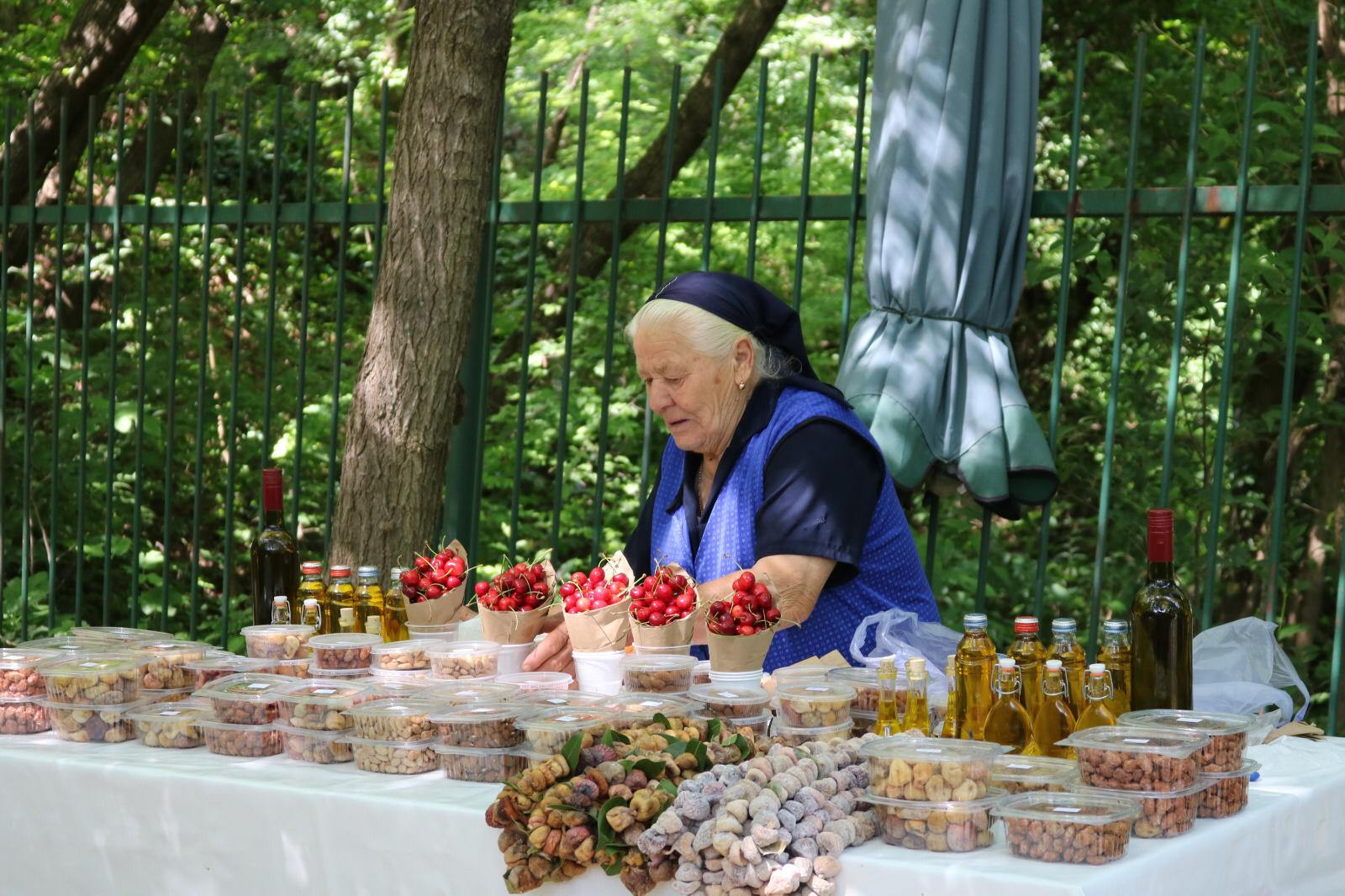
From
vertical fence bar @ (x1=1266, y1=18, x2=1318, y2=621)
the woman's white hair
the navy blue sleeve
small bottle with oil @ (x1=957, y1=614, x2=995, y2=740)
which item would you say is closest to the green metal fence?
vertical fence bar @ (x1=1266, y1=18, x2=1318, y2=621)

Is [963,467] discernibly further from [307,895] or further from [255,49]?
[255,49]

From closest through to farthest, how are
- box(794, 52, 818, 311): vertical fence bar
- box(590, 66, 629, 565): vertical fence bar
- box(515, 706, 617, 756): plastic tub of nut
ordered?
box(515, 706, 617, 756): plastic tub of nut, box(794, 52, 818, 311): vertical fence bar, box(590, 66, 629, 565): vertical fence bar

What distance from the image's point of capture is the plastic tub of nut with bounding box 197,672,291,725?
236 centimetres

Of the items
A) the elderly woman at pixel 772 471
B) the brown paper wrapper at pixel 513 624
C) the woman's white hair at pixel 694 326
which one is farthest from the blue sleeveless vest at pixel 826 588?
the brown paper wrapper at pixel 513 624

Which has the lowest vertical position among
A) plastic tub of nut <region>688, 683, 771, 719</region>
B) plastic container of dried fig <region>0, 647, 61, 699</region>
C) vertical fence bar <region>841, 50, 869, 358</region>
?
plastic container of dried fig <region>0, 647, 61, 699</region>

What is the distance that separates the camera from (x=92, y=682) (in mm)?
2471

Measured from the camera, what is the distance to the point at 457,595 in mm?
2850

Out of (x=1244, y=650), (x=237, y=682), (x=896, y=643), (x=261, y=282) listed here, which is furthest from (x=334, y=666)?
(x=261, y=282)

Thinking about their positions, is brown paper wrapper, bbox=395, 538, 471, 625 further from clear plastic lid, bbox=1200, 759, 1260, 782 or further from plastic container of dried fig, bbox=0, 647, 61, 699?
clear plastic lid, bbox=1200, 759, 1260, 782

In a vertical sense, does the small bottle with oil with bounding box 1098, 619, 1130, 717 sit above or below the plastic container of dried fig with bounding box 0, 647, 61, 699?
above

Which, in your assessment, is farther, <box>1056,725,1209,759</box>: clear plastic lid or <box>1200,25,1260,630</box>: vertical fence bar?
<box>1200,25,1260,630</box>: vertical fence bar

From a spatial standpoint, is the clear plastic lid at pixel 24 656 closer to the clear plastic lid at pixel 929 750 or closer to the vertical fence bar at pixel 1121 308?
the clear plastic lid at pixel 929 750

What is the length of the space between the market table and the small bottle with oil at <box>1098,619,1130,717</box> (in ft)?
0.71

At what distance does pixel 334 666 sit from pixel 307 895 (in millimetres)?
520
